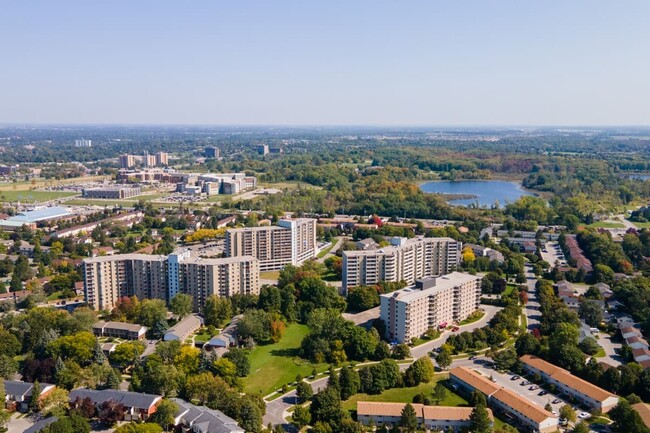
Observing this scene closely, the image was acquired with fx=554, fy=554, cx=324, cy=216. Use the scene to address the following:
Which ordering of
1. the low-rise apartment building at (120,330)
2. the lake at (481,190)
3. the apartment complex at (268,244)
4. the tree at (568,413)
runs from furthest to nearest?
the lake at (481,190) → the apartment complex at (268,244) → the low-rise apartment building at (120,330) → the tree at (568,413)

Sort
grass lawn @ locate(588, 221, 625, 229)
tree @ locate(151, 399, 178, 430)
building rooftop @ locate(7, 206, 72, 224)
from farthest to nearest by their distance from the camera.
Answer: building rooftop @ locate(7, 206, 72, 224) < grass lawn @ locate(588, 221, 625, 229) < tree @ locate(151, 399, 178, 430)

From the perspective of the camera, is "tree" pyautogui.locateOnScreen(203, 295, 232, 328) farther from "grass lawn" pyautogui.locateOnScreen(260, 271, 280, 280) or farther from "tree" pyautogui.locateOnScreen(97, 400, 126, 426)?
"tree" pyautogui.locateOnScreen(97, 400, 126, 426)

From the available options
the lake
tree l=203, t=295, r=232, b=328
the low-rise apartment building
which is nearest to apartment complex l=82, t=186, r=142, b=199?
the lake

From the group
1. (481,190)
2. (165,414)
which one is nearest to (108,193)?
(481,190)

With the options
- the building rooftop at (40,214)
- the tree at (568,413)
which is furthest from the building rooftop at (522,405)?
the building rooftop at (40,214)

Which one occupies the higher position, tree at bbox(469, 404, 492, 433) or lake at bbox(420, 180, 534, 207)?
lake at bbox(420, 180, 534, 207)

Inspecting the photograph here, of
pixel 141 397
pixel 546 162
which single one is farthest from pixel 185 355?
pixel 546 162

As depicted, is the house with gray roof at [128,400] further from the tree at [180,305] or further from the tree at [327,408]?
the tree at [180,305]
